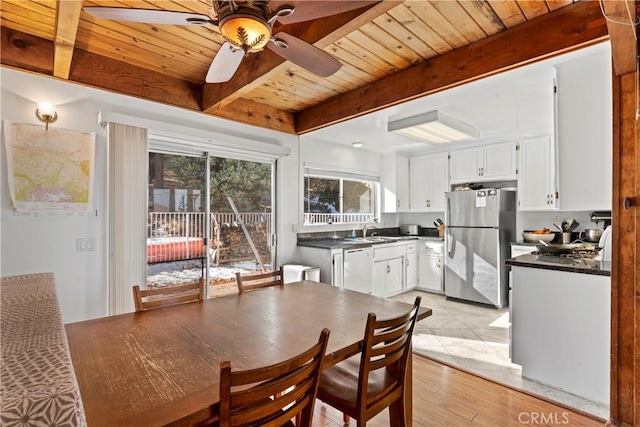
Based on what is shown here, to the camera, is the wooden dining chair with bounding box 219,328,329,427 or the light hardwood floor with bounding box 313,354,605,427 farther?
the light hardwood floor with bounding box 313,354,605,427

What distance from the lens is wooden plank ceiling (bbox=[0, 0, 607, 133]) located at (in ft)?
5.93

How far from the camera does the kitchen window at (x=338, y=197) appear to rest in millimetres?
4441

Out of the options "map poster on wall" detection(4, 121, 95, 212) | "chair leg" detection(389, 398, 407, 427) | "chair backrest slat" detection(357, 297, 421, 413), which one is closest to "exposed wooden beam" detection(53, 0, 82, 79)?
"map poster on wall" detection(4, 121, 95, 212)

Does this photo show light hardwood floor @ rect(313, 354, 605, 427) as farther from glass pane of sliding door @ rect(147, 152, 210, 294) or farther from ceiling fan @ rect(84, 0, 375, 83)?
ceiling fan @ rect(84, 0, 375, 83)

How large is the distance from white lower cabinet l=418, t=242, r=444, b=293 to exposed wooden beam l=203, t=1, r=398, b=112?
12.3 ft

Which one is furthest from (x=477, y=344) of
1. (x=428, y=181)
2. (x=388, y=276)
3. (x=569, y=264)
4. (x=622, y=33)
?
(x=428, y=181)

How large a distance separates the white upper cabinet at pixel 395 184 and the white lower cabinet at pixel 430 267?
2.60 ft

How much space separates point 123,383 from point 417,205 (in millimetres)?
5001

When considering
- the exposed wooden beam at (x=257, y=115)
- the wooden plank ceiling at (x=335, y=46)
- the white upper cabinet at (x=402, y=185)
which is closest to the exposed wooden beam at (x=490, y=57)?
the wooden plank ceiling at (x=335, y=46)

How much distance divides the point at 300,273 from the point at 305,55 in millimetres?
2503

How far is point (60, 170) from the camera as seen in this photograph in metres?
2.40

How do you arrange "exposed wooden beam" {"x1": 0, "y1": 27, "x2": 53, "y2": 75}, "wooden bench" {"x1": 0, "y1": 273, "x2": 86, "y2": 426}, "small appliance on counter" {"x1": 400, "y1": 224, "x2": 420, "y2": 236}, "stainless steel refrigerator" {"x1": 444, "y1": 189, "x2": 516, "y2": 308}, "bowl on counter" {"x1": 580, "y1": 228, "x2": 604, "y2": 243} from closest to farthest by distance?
"wooden bench" {"x1": 0, "y1": 273, "x2": 86, "y2": 426} → "exposed wooden beam" {"x1": 0, "y1": 27, "x2": 53, "y2": 75} → "bowl on counter" {"x1": 580, "y1": 228, "x2": 604, "y2": 243} → "stainless steel refrigerator" {"x1": 444, "y1": 189, "x2": 516, "y2": 308} → "small appliance on counter" {"x1": 400, "y1": 224, "x2": 420, "y2": 236}

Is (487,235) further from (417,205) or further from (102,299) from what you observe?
(102,299)

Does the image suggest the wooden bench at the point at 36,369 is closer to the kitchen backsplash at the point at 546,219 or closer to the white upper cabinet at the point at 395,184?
the white upper cabinet at the point at 395,184
